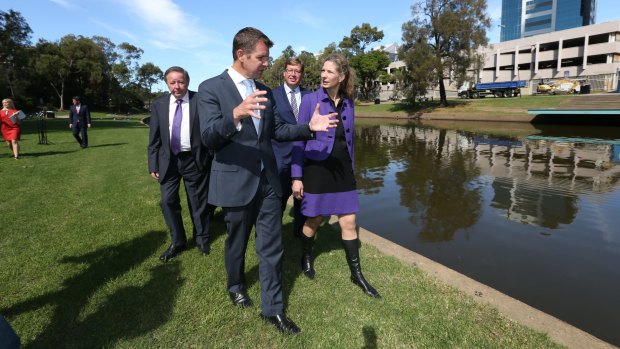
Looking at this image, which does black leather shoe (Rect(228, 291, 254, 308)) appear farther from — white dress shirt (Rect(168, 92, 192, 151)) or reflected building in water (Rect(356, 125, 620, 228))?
reflected building in water (Rect(356, 125, 620, 228))

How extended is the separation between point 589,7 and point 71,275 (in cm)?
14484

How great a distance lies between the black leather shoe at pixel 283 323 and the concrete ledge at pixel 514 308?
1639 millimetres

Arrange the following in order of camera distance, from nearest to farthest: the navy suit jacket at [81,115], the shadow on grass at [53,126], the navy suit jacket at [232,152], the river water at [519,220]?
the navy suit jacket at [232,152]
the river water at [519,220]
the navy suit jacket at [81,115]
the shadow on grass at [53,126]

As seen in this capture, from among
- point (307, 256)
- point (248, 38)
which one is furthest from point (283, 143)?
point (248, 38)

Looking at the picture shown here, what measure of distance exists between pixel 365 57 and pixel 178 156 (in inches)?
2575

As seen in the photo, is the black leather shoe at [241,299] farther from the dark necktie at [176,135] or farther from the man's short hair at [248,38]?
the man's short hair at [248,38]

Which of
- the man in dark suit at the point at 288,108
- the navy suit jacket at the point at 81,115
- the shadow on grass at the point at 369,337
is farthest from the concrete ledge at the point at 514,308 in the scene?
the navy suit jacket at the point at 81,115

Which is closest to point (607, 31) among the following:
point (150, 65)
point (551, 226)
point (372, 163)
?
point (372, 163)

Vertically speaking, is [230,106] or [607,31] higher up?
[607,31]

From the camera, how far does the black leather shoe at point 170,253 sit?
403 cm

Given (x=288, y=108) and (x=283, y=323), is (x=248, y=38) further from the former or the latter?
(x=283, y=323)

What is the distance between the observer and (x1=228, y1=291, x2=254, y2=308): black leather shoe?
10.2ft

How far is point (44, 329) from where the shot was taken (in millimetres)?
2777

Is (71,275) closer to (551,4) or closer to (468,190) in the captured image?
(468,190)
